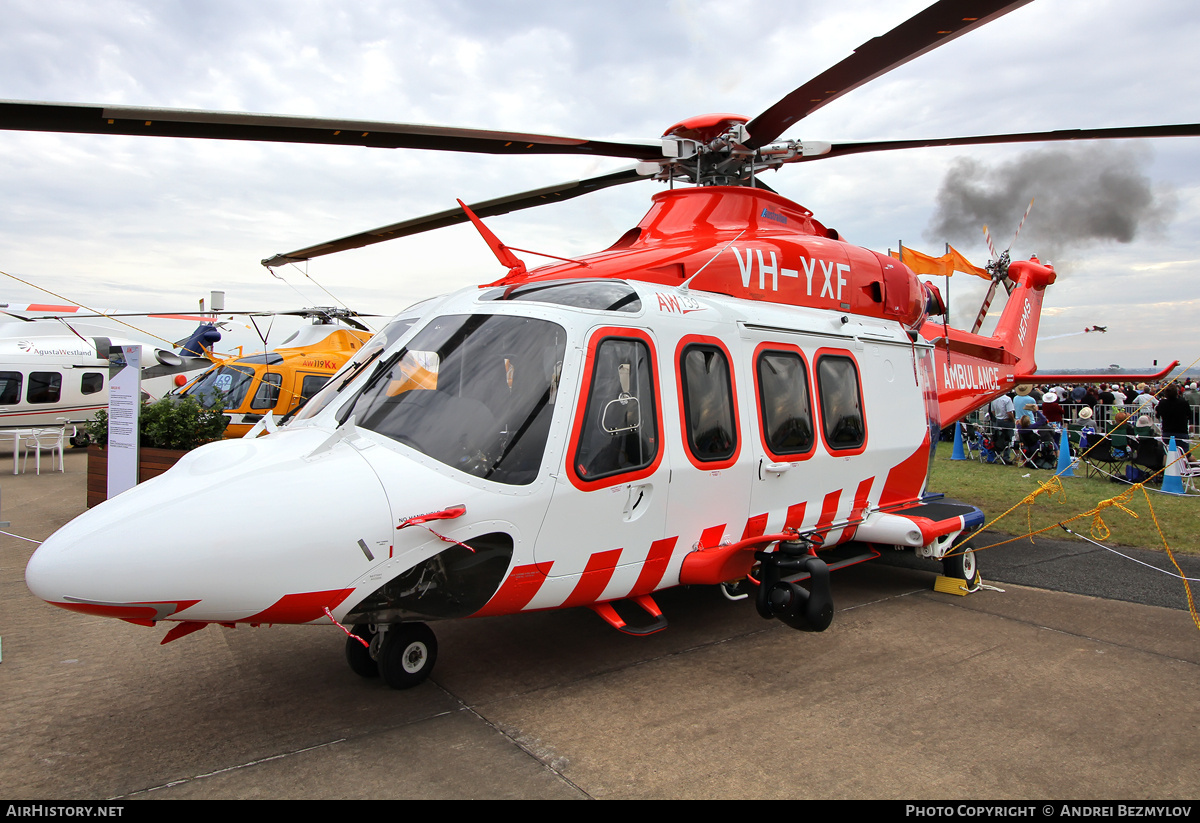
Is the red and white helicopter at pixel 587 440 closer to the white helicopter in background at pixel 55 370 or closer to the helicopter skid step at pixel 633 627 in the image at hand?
the helicopter skid step at pixel 633 627

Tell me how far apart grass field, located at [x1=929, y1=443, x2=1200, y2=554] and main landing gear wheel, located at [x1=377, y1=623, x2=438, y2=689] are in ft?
22.2

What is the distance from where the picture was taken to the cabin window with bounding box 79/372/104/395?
744 inches

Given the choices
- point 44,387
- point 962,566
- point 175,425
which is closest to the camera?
point 962,566

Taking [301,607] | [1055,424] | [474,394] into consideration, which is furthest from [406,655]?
[1055,424]

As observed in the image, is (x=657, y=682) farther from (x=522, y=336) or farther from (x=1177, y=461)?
(x=1177, y=461)

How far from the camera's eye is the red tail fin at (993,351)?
23.8 feet

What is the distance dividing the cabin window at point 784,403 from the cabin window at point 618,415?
106 cm

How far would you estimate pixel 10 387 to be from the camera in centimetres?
1747

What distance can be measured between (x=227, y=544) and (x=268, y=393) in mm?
11399

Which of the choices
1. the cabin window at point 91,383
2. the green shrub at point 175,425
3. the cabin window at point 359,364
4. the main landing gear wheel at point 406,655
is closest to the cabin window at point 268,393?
the green shrub at point 175,425

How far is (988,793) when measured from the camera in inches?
125

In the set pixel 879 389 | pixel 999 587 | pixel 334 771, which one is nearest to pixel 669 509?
pixel 334 771

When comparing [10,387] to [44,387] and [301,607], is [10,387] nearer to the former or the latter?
[44,387]
